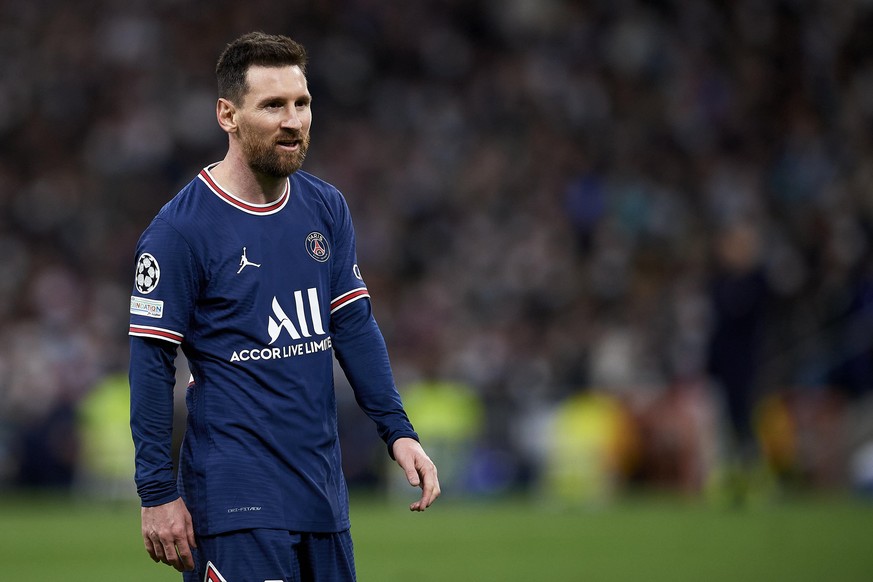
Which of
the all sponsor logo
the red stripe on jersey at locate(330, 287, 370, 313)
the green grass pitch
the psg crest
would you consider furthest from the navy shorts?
the green grass pitch

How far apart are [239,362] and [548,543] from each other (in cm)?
702

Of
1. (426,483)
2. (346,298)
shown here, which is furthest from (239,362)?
(426,483)

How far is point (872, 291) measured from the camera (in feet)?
48.5

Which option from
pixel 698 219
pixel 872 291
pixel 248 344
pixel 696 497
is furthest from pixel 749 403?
pixel 248 344

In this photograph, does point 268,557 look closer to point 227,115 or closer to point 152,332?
point 152,332

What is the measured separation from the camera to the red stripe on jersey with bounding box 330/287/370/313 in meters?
4.54

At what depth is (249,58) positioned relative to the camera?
4.30 m

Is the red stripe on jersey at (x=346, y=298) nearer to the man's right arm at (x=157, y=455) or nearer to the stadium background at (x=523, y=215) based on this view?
the man's right arm at (x=157, y=455)

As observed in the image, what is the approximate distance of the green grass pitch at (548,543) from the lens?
9.22m

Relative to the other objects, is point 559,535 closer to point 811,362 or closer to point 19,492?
point 811,362

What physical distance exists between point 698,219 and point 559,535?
747 cm

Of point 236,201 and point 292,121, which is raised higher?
point 292,121

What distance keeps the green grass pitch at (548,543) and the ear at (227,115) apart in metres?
5.18

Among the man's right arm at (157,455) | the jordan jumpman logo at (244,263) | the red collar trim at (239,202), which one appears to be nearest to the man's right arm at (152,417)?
the man's right arm at (157,455)
